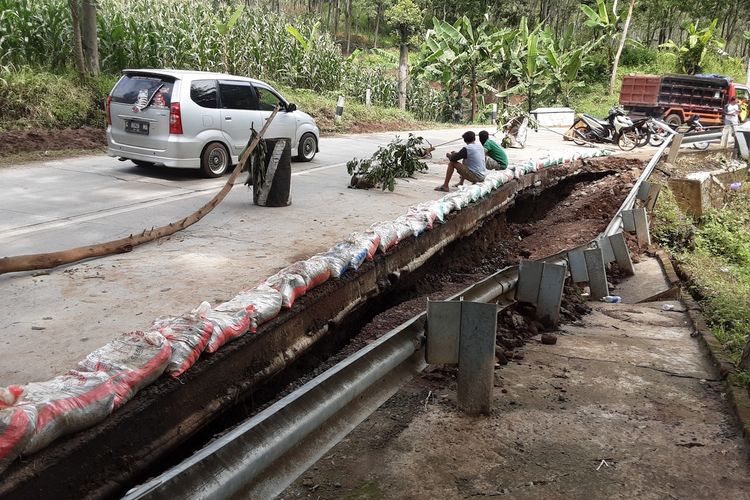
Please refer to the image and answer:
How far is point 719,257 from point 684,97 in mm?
19375

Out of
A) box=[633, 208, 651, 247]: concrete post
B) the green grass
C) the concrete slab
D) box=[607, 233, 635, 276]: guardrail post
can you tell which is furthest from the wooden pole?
box=[633, 208, 651, 247]: concrete post

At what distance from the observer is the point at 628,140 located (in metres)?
21.5

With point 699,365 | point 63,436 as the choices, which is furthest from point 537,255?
point 63,436

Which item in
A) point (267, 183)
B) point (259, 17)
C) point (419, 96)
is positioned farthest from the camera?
point (419, 96)

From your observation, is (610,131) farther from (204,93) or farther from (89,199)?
(89,199)

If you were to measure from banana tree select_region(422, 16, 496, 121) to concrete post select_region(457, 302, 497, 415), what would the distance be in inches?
1134

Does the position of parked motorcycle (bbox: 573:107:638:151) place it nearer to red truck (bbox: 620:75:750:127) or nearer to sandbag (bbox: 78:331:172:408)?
red truck (bbox: 620:75:750:127)

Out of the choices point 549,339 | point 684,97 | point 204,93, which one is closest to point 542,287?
point 549,339

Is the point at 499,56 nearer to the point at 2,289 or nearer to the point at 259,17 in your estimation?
the point at 259,17

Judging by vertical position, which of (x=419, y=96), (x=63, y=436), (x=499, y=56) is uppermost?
(x=499, y=56)

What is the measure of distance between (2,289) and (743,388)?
5.90 m

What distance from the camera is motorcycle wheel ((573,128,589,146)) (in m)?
22.6

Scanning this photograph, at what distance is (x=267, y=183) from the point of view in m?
9.73

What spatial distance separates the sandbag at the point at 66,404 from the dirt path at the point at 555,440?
3.27 feet
